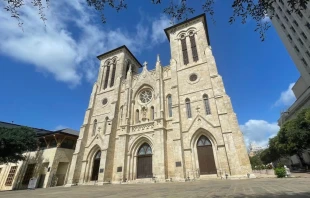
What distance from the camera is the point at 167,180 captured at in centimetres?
1569

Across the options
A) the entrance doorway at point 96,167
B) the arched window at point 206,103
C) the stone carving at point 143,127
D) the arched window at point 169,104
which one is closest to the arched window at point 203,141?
the arched window at point 206,103

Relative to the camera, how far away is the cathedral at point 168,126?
16.1 meters

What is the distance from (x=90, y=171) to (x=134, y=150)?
262 inches

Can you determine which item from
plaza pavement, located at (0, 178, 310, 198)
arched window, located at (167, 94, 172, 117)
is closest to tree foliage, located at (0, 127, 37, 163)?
plaza pavement, located at (0, 178, 310, 198)

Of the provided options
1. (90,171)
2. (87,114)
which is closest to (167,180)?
(90,171)

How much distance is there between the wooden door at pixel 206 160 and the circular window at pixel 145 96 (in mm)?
9661

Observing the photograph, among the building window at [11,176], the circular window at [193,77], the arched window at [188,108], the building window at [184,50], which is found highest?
the building window at [184,50]

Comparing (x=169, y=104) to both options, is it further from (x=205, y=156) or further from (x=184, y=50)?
(x=184, y=50)

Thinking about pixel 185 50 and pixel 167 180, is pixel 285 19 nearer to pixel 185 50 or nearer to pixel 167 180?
pixel 185 50

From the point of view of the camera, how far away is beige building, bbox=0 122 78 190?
21767 mm

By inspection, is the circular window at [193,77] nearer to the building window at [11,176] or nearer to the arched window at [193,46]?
the arched window at [193,46]

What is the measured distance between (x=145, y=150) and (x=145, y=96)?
7670mm

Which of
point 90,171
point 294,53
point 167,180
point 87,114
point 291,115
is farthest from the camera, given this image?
point 291,115

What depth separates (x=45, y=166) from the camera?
22719 mm
